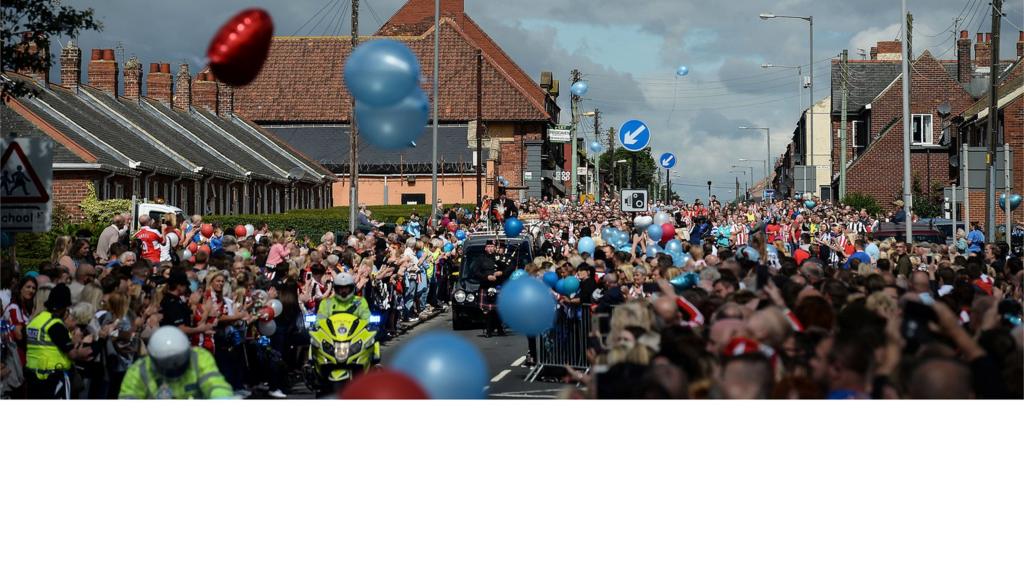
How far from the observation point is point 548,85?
4050 inches

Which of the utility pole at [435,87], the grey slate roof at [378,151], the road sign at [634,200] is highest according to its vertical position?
the grey slate roof at [378,151]

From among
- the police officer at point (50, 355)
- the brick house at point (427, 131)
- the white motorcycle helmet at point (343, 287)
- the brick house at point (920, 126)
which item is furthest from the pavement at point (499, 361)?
the brick house at point (920, 126)

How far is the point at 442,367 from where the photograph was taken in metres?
8.29

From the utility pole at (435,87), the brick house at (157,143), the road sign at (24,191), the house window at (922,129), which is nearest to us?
the road sign at (24,191)

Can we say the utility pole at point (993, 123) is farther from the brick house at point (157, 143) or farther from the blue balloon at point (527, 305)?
the brick house at point (157, 143)

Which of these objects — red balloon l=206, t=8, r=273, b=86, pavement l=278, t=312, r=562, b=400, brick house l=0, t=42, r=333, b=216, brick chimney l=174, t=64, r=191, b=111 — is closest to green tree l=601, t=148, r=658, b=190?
brick house l=0, t=42, r=333, b=216

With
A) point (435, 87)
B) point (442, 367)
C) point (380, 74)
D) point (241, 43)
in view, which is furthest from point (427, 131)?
point (442, 367)

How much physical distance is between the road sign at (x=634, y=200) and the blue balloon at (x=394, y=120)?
51.5 ft

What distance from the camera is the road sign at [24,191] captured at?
1178 cm

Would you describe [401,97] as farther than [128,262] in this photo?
No

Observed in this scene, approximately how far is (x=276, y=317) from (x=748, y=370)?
9.27 meters

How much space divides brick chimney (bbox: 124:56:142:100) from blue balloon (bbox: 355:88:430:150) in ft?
136

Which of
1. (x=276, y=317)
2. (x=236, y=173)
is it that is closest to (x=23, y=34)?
(x=276, y=317)
